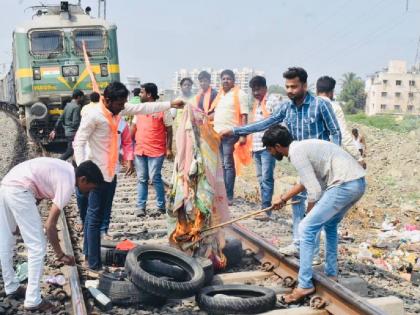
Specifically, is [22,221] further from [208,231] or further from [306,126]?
[306,126]

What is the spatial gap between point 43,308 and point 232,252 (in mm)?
2075

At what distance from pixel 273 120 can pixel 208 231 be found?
54.6 inches

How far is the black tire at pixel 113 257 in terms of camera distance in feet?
19.4

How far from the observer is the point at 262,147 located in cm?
795

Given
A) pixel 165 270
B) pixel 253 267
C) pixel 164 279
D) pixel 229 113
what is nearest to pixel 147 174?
pixel 229 113

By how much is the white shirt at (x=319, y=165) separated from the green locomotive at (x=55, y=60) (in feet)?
41.6

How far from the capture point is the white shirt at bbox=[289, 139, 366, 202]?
4539mm

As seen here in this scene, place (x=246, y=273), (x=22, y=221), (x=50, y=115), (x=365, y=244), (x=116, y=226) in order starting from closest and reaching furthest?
(x=22, y=221), (x=246, y=273), (x=365, y=244), (x=116, y=226), (x=50, y=115)

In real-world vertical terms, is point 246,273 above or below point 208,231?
below

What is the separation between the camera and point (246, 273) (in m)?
5.55

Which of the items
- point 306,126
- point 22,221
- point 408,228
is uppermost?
point 306,126

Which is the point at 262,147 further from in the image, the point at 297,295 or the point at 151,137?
the point at 297,295

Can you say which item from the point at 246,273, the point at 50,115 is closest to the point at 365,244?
the point at 246,273

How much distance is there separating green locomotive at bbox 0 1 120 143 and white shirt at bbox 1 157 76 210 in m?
11.8
